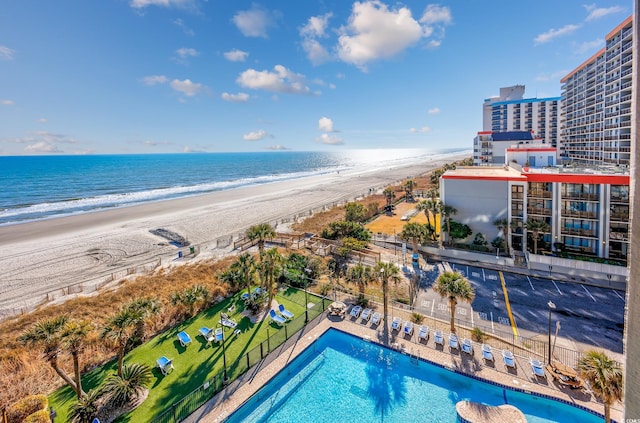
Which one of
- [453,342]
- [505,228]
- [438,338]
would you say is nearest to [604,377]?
[453,342]

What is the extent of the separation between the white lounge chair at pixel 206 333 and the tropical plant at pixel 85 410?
248 inches

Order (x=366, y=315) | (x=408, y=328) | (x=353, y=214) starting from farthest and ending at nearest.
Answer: (x=353, y=214)
(x=366, y=315)
(x=408, y=328)

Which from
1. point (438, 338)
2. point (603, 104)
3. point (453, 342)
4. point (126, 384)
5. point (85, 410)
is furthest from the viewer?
point (603, 104)

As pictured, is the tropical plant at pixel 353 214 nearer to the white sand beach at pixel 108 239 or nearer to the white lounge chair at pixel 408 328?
the white sand beach at pixel 108 239

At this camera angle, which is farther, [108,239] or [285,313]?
[108,239]

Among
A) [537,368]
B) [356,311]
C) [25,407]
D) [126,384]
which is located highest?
[126,384]

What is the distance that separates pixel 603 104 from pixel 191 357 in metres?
80.0

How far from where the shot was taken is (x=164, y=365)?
16.5 metres

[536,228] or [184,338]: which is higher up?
[536,228]

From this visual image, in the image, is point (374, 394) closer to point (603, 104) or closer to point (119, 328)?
point (119, 328)

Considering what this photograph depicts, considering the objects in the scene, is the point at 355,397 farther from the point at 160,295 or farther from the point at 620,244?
the point at 620,244

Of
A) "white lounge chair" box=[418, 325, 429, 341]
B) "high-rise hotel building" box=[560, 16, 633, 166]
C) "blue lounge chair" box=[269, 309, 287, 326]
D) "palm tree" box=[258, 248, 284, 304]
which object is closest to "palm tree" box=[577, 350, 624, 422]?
"white lounge chair" box=[418, 325, 429, 341]

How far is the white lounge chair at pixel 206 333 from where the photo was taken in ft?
62.9

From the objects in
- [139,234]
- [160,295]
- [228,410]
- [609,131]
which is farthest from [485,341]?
[609,131]
